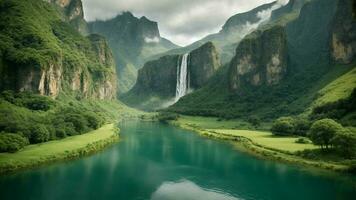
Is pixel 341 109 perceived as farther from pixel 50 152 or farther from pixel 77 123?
pixel 50 152

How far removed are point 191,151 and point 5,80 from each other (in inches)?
2727

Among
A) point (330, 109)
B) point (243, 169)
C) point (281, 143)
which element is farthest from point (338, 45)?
point (243, 169)

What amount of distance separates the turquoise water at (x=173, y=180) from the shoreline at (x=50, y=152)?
2021 mm

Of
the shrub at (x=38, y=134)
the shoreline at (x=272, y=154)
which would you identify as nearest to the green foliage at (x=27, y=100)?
the shrub at (x=38, y=134)

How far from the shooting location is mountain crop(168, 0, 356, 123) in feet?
461

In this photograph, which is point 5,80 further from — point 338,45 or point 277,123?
point 338,45

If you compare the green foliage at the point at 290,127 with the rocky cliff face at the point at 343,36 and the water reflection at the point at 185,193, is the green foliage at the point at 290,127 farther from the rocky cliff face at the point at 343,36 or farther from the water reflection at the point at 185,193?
the rocky cliff face at the point at 343,36

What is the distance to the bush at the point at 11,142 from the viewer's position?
173ft

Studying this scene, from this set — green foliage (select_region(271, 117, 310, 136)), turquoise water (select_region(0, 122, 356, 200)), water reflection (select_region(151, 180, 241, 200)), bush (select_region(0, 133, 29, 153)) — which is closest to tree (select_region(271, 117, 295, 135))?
green foliage (select_region(271, 117, 310, 136))

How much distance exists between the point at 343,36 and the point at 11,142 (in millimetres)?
135684

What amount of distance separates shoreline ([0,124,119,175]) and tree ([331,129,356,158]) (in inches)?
1660

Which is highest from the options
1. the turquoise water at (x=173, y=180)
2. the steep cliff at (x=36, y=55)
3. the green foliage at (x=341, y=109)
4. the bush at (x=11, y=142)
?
the steep cliff at (x=36, y=55)

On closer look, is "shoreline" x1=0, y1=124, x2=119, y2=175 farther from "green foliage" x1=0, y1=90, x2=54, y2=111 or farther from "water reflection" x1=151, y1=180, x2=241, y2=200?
"green foliage" x1=0, y1=90, x2=54, y2=111

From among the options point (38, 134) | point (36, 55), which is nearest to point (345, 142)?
point (38, 134)
